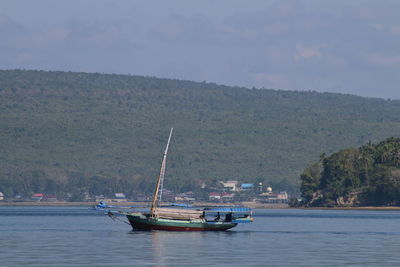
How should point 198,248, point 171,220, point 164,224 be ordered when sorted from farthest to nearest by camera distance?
point 171,220
point 164,224
point 198,248

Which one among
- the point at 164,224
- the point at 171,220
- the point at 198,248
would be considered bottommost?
the point at 198,248

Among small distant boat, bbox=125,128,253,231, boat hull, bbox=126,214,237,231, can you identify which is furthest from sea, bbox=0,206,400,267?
small distant boat, bbox=125,128,253,231

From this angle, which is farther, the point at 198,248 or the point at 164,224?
the point at 164,224

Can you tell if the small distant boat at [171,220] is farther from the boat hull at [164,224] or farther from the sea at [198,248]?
the sea at [198,248]

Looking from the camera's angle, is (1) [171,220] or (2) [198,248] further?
(1) [171,220]

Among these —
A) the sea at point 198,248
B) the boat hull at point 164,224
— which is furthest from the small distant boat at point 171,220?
the sea at point 198,248

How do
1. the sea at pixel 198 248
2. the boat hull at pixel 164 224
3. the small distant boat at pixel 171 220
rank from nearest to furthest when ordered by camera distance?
the sea at pixel 198 248 → the boat hull at pixel 164 224 → the small distant boat at pixel 171 220

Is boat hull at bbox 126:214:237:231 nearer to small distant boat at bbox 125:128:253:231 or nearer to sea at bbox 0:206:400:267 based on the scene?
small distant boat at bbox 125:128:253:231

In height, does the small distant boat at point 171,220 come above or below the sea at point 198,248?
above

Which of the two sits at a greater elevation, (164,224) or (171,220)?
(171,220)

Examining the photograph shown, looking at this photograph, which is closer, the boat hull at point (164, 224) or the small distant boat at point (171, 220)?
the boat hull at point (164, 224)

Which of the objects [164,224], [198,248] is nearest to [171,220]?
[164,224]

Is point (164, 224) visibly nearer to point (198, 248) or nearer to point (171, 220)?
point (171, 220)

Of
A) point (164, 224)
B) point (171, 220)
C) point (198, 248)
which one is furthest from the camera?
point (171, 220)
